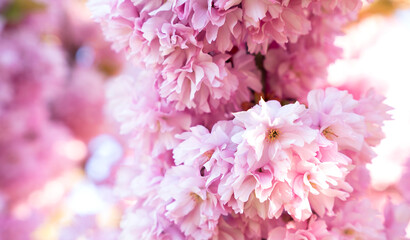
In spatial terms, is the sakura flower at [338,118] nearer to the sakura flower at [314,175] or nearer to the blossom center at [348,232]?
the sakura flower at [314,175]

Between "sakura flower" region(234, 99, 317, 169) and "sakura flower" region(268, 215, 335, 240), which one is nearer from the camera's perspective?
"sakura flower" region(234, 99, 317, 169)

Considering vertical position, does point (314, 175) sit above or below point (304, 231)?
above

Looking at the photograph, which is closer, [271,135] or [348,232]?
[271,135]

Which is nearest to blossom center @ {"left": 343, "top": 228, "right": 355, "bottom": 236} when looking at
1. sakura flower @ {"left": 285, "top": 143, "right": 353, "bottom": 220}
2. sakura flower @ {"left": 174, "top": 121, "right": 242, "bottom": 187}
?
sakura flower @ {"left": 285, "top": 143, "right": 353, "bottom": 220}

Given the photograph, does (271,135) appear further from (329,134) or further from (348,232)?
(348,232)

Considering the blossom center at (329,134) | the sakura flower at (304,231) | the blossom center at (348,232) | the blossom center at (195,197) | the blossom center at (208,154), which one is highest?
the blossom center at (329,134)

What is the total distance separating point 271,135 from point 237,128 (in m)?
0.07

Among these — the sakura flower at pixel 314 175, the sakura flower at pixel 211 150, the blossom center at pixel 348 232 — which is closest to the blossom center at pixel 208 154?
the sakura flower at pixel 211 150

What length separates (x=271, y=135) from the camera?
0.60 meters

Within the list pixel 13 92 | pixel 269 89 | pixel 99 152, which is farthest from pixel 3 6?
pixel 269 89

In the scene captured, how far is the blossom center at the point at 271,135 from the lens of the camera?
59 cm

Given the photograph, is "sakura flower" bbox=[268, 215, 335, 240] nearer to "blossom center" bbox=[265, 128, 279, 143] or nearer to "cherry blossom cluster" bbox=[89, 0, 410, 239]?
"cherry blossom cluster" bbox=[89, 0, 410, 239]

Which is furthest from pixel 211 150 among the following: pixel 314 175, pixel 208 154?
pixel 314 175

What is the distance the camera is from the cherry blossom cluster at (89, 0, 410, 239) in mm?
608
